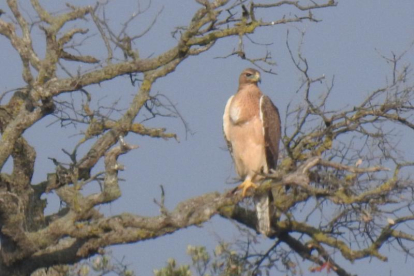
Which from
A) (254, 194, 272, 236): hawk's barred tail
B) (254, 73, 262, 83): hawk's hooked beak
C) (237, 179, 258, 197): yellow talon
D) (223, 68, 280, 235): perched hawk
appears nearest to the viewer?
(254, 194, 272, 236): hawk's barred tail

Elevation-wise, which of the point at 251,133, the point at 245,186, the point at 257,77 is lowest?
the point at 245,186

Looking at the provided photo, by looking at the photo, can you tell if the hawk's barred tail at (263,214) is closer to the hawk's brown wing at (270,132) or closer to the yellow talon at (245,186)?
the yellow talon at (245,186)

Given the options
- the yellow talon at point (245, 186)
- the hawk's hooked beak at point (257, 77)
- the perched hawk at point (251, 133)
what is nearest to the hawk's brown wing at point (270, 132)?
the perched hawk at point (251, 133)

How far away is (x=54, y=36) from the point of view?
30.8 feet

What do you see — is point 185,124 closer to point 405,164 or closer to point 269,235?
point 269,235

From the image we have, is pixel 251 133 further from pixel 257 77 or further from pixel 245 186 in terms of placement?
pixel 245 186

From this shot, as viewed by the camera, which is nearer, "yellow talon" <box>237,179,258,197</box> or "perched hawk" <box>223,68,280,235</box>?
"yellow talon" <box>237,179,258,197</box>

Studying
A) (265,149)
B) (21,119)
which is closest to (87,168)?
(21,119)

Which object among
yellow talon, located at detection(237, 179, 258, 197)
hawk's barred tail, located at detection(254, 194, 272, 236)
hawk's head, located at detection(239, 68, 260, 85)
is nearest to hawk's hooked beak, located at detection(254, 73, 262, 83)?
hawk's head, located at detection(239, 68, 260, 85)

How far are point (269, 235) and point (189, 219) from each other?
0.85 m

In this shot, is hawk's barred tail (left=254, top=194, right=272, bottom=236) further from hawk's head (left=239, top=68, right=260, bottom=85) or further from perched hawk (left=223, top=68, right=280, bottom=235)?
hawk's head (left=239, top=68, right=260, bottom=85)

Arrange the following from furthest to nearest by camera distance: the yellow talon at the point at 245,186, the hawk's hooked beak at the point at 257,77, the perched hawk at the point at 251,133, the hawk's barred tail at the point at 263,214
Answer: the hawk's hooked beak at the point at 257,77
the perched hawk at the point at 251,133
the yellow talon at the point at 245,186
the hawk's barred tail at the point at 263,214

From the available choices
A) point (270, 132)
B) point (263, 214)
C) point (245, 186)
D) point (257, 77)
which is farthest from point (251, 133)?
point (263, 214)

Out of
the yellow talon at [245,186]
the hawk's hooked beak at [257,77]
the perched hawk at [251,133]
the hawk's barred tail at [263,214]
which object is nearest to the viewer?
the hawk's barred tail at [263,214]
